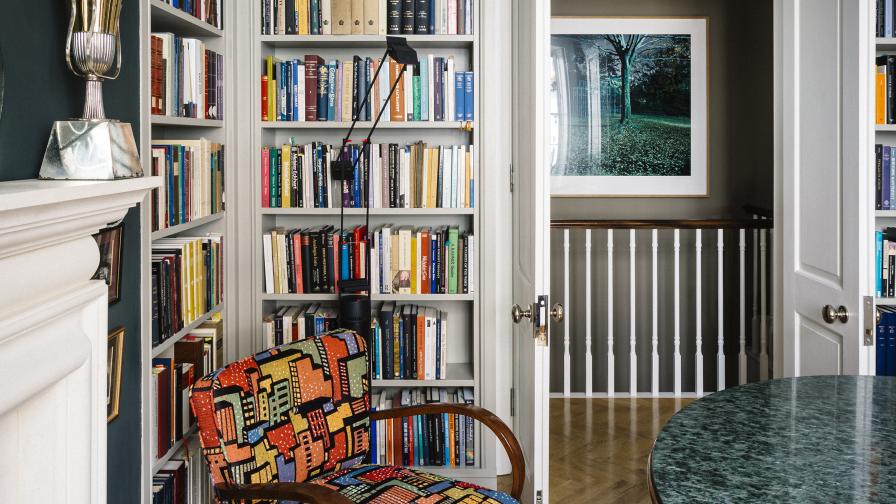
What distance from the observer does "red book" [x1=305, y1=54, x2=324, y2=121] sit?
3.02m

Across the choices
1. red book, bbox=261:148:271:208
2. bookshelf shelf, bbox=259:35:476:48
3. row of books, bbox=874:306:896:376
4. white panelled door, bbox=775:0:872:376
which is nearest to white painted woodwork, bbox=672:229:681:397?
white panelled door, bbox=775:0:872:376

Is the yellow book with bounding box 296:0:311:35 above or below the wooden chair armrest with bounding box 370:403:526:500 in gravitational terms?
above

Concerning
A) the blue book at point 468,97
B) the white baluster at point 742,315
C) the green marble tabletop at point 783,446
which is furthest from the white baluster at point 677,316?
the green marble tabletop at point 783,446

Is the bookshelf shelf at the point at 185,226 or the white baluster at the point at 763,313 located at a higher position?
the bookshelf shelf at the point at 185,226

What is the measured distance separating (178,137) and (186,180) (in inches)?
21.1

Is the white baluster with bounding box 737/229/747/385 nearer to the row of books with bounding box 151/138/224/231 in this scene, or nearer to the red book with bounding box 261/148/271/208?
the red book with bounding box 261/148/271/208

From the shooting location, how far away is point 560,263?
4484 mm

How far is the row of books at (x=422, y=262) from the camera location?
3.10 metres

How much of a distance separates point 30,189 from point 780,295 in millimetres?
2538

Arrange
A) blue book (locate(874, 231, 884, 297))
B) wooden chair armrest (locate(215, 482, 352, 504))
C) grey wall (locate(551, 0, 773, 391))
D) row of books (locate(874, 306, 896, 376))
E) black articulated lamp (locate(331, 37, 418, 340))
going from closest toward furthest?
wooden chair armrest (locate(215, 482, 352, 504)) < black articulated lamp (locate(331, 37, 418, 340)) < row of books (locate(874, 306, 896, 376)) < blue book (locate(874, 231, 884, 297)) < grey wall (locate(551, 0, 773, 391))

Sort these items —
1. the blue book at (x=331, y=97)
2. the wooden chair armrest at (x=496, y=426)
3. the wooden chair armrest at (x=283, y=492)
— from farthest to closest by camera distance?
1. the blue book at (x=331, y=97)
2. the wooden chair armrest at (x=496, y=426)
3. the wooden chair armrest at (x=283, y=492)

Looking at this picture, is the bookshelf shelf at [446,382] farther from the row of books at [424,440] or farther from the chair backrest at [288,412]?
the chair backrest at [288,412]

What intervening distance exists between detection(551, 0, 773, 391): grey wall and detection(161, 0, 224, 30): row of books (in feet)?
7.29

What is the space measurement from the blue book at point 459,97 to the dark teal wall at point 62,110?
1412 millimetres
